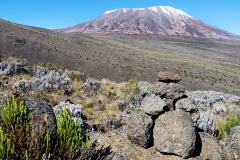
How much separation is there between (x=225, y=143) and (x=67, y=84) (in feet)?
25.7

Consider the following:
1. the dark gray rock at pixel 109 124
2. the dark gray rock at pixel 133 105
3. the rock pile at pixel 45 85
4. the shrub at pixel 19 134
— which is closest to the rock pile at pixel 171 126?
the dark gray rock at pixel 109 124

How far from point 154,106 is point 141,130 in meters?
0.63

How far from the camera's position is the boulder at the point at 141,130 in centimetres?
635

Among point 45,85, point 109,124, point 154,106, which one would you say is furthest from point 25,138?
point 45,85

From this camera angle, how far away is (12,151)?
359 centimetres

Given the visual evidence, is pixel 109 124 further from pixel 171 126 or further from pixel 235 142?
pixel 235 142

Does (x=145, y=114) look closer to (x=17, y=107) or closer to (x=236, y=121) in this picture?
(x=17, y=107)

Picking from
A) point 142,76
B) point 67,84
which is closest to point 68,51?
point 142,76

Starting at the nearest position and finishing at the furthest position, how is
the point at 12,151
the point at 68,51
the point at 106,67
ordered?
the point at 12,151 → the point at 106,67 → the point at 68,51

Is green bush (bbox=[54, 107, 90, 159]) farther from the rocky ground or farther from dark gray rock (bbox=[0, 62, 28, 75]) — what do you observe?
dark gray rock (bbox=[0, 62, 28, 75])

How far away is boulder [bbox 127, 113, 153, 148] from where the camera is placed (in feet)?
20.8

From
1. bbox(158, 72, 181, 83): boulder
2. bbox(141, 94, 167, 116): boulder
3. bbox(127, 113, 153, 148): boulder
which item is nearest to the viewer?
bbox(127, 113, 153, 148): boulder

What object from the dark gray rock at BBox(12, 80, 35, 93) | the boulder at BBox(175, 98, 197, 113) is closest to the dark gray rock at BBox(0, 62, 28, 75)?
the dark gray rock at BBox(12, 80, 35, 93)

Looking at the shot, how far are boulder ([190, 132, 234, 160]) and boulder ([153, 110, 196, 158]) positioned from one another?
41 cm
